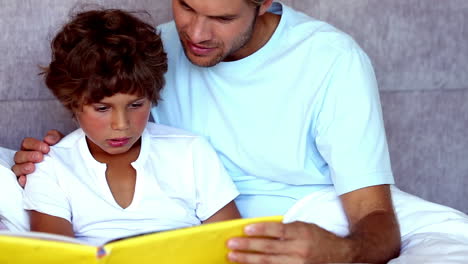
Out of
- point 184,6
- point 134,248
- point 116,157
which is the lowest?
point 116,157

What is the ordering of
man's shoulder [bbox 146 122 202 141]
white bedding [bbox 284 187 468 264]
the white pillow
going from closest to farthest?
white bedding [bbox 284 187 468 264] → the white pillow → man's shoulder [bbox 146 122 202 141]

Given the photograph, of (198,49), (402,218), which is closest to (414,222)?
(402,218)

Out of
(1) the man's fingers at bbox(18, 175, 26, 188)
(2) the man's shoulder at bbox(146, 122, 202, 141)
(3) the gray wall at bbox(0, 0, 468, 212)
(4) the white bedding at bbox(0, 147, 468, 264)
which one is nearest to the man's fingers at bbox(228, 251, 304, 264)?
(4) the white bedding at bbox(0, 147, 468, 264)

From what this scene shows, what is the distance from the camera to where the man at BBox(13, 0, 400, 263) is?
1.66 meters

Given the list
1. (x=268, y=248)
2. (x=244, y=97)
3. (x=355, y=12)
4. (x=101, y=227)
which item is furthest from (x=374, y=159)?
(x=355, y=12)

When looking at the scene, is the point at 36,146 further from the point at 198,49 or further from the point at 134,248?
the point at 134,248

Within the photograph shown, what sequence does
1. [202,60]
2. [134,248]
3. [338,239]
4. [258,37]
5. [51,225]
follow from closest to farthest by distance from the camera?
[134,248]
[338,239]
[51,225]
[202,60]
[258,37]

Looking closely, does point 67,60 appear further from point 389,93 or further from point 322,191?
point 389,93

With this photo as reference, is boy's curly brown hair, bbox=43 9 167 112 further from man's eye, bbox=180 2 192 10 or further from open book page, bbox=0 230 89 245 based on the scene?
open book page, bbox=0 230 89 245

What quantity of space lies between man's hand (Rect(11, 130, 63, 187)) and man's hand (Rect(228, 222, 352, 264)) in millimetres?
570

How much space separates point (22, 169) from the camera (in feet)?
5.43

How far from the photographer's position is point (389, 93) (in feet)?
7.79

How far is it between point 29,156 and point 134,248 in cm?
59

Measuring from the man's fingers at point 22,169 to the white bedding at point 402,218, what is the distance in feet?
0.04
